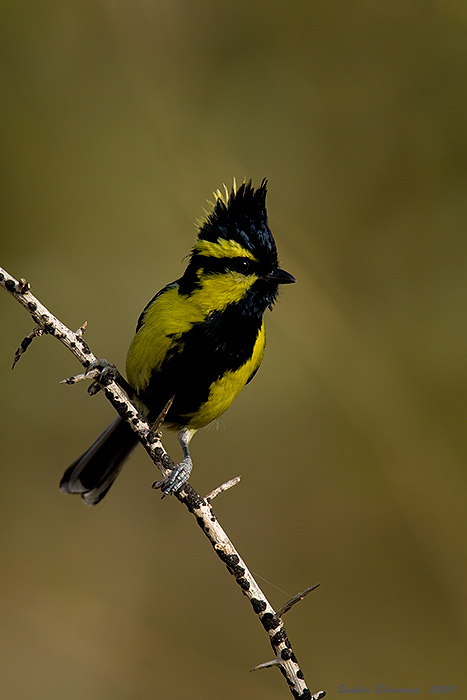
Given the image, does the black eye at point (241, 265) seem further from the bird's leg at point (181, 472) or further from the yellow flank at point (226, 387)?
the bird's leg at point (181, 472)

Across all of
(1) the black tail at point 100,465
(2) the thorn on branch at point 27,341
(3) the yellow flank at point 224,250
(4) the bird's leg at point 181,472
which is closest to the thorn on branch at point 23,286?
(2) the thorn on branch at point 27,341

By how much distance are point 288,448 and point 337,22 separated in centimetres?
348

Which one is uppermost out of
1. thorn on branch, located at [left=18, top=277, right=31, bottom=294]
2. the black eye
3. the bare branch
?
thorn on branch, located at [left=18, top=277, right=31, bottom=294]

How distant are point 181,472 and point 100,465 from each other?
0.92m

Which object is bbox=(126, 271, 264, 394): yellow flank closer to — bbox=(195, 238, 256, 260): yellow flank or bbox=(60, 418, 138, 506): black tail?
bbox=(195, 238, 256, 260): yellow flank

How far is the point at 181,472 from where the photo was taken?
287 cm

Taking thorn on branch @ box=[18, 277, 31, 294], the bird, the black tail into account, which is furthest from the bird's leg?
thorn on branch @ box=[18, 277, 31, 294]

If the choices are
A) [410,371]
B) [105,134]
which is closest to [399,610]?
[410,371]

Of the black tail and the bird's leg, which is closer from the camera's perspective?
the bird's leg

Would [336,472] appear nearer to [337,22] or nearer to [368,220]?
[368,220]

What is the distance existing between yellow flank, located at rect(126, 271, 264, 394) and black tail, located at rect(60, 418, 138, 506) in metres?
0.59

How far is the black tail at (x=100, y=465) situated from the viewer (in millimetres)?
3580

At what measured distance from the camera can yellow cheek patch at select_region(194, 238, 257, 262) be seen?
300 centimetres

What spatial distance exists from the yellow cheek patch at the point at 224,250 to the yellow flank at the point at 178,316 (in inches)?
3.4
